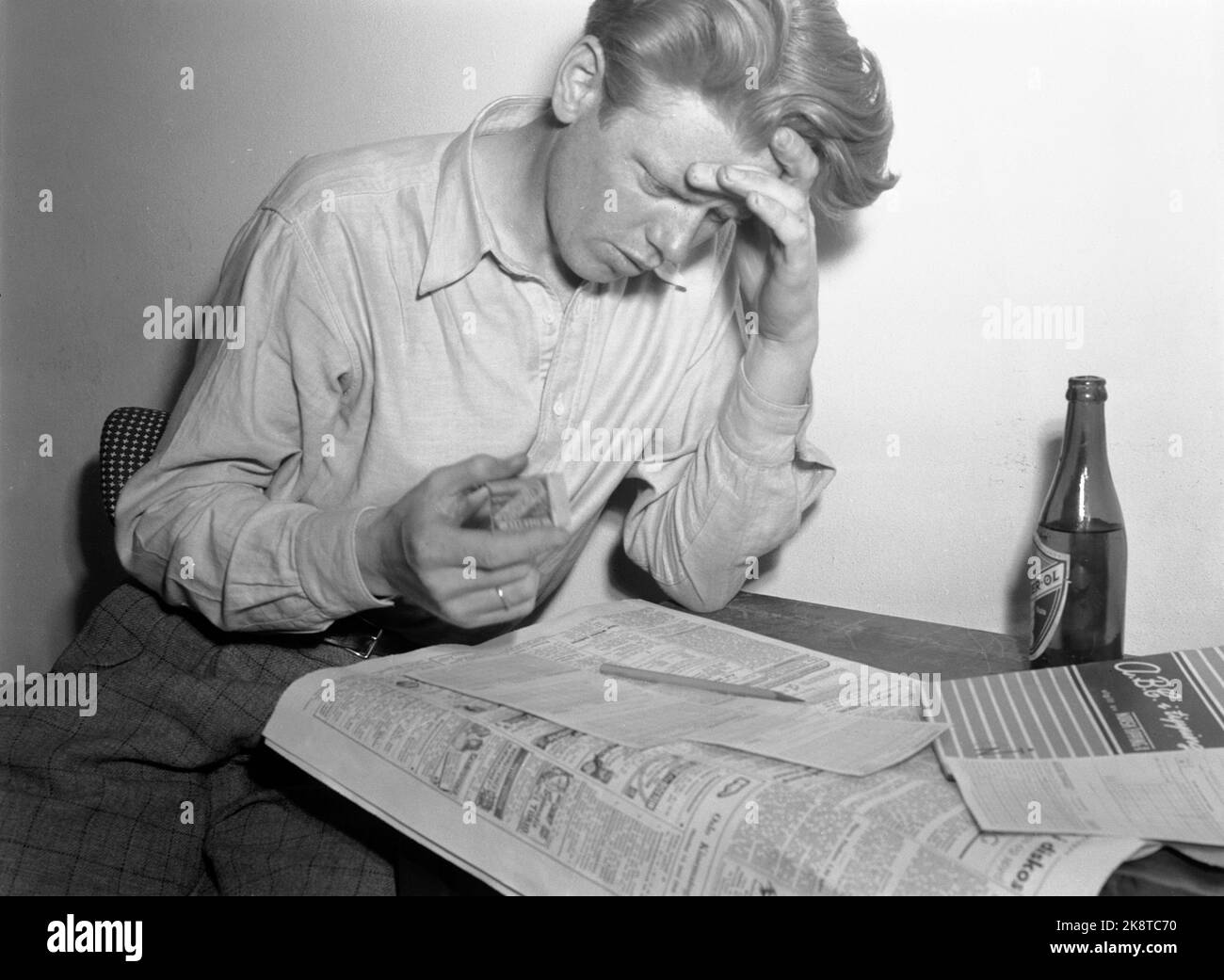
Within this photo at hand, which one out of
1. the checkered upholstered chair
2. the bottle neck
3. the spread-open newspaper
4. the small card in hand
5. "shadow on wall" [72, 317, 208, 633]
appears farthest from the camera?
"shadow on wall" [72, 317, 208, 633]

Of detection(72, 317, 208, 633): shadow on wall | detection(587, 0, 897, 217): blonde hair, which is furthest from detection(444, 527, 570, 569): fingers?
detection(72, 317, 208, 633): shadow on wall

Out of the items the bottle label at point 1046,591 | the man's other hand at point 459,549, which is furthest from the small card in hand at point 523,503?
the bottle label at point 1046,591

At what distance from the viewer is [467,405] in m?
1.00

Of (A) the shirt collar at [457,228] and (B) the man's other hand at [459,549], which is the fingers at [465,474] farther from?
(A) the shirt collar at [457,228]

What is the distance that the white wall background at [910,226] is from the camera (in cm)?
99

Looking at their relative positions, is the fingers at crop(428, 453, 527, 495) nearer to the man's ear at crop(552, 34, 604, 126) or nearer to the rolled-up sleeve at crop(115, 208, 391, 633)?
the rolled-up sleeve at crop(115, 208, 391, 633)

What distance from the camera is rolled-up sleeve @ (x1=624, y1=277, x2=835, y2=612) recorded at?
104 centimetres

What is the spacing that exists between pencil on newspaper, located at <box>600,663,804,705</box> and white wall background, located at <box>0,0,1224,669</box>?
1.35 ft

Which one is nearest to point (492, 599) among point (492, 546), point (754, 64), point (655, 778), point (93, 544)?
point (492, 546)

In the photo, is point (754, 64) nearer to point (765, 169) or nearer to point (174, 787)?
point (765, 169)

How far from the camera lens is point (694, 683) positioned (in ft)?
2.57

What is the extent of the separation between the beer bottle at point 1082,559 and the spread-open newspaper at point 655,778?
15 cm

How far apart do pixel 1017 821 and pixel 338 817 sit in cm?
59

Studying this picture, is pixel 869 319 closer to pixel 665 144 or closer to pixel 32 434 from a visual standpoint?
pixel 665 144
